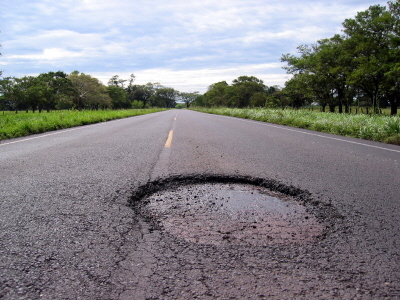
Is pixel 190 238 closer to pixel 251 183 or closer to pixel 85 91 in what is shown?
pixel 251 183

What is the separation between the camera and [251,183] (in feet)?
11.9

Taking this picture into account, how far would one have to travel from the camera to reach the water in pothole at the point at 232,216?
206 cm

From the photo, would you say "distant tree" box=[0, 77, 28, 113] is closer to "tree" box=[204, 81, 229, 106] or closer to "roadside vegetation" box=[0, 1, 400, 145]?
"roadside vegetation" box=[0, 1, 400, 145]

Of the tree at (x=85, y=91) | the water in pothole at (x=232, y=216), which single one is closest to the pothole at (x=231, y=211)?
the water in pothole at (x=232, y=216)

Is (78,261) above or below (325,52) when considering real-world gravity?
below

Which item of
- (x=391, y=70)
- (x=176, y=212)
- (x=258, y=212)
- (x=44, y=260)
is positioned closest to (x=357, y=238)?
(x=258, y=212)

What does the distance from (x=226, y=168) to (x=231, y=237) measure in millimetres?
2301

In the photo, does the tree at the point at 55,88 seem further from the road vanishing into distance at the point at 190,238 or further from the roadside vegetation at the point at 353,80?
the road vanishing into distance at the point at 190,238

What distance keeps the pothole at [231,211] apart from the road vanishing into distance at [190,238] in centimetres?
2

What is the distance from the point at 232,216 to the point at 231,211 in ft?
0.42

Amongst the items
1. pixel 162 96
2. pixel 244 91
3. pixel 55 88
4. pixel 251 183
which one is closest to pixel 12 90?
pixel 55 88

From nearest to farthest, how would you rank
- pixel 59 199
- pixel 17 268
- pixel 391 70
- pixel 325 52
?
1. pixel 17 268
2. pixel 59 199
3. pixel 391 70
4. pixel 325 52

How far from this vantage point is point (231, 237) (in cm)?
205

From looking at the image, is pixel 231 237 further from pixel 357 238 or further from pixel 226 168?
pixel 226 168
